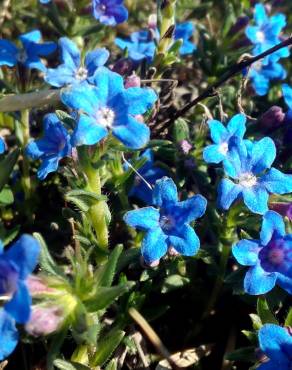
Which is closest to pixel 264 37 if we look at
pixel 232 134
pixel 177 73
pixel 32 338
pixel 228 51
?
pixel 228 51

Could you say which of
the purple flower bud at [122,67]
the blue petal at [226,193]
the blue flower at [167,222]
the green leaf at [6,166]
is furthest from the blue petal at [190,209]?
the purple flower bud at [122,67]

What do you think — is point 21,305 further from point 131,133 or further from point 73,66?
point 73,66

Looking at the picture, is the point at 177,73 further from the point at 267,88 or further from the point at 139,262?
the point at 139,262

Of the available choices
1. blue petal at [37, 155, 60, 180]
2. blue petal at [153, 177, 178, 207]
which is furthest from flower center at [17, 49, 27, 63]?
blue petal at [153, 177, 178, 207]

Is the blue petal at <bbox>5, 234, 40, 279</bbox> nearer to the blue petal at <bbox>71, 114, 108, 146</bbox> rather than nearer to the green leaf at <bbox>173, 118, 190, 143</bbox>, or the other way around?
the blue petal at <bbox>71, 114, 108, 146</bbox>

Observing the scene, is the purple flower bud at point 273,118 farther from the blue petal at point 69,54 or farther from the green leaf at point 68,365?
the green leaf at point 68,365
